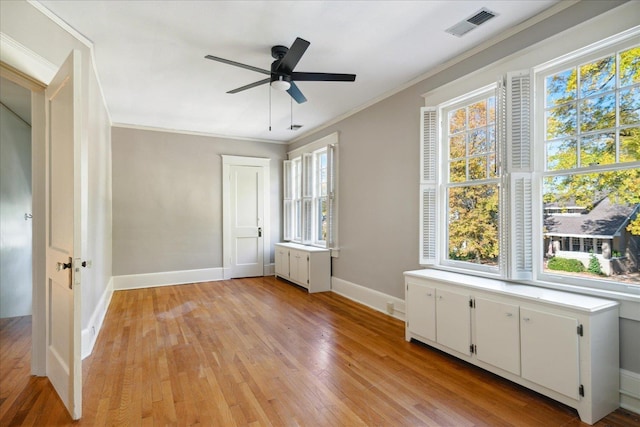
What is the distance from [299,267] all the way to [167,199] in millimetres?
2726

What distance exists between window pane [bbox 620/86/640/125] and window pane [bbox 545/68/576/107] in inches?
12.3

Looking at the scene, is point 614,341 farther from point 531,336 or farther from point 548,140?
point 548,140

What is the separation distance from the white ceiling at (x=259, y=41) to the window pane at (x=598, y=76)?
0.55 metres

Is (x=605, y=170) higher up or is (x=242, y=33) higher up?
(x=242, y=33)

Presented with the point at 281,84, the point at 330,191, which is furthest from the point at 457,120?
the point at 330,191

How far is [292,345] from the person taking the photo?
3.23 meters

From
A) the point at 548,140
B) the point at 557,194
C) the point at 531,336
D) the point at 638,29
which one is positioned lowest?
the point at 531,336

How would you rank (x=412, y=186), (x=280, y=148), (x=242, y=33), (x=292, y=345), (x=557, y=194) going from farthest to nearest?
1. (x=280, y=148)
2. (x=412, y=186)
3. (x=292, y=345)
4. (x=242, y=33)
5. (x=557, y=194)

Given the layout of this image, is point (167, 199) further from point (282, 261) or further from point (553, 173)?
point (553, 173)

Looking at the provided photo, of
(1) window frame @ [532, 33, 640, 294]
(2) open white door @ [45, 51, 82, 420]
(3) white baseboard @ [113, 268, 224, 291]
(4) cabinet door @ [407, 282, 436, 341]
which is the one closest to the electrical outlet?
(4) cabinet door @ [407, 282, 436, 341]

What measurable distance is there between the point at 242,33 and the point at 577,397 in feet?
11.8

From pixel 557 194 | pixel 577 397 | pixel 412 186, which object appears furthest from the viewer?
pixel 412 186

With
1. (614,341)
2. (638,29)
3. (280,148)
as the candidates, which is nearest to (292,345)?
(614,341)

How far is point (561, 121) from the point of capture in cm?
255
